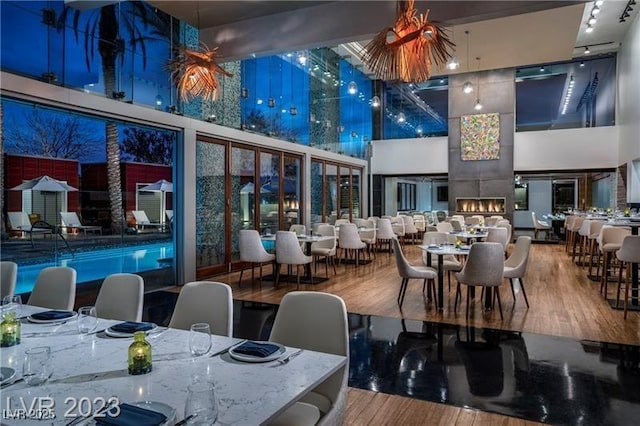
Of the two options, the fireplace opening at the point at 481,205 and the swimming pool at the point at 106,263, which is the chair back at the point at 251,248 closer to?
the swimming pool at the point at 106,263

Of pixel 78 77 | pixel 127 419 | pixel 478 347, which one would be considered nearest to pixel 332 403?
pixel 127 419

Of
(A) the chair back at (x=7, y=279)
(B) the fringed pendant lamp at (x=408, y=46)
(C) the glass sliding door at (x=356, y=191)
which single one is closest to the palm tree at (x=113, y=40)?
(A) the chair back at (x=7, y=279)

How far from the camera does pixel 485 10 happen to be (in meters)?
5.34

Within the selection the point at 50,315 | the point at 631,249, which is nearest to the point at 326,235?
the point at 631,249

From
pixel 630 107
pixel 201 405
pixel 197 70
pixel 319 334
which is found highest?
pixel 630 107

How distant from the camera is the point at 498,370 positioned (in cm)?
375

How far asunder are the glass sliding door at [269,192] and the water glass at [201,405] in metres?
8.59

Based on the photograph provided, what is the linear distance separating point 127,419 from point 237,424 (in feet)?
1.11

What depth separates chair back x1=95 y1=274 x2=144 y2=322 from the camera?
3096mm

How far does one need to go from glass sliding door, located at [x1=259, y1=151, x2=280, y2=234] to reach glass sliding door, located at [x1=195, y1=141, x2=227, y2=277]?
1338 mm

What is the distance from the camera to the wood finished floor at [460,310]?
3.01m

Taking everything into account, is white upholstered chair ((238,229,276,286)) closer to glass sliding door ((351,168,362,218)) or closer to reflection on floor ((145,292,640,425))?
reflection on floor ((145,292,640,425))

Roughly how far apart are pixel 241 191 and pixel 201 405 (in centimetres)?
818

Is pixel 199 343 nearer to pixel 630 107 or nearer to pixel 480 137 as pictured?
pixel 630 107
